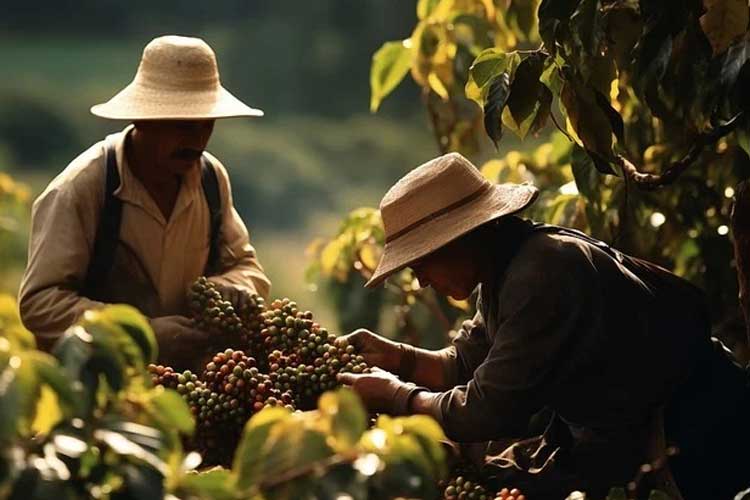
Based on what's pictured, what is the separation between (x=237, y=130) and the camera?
16125 mm

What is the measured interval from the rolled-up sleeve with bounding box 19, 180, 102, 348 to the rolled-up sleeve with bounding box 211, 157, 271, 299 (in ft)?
1.61

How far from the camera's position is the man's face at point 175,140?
212 inches

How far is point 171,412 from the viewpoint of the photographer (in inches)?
123

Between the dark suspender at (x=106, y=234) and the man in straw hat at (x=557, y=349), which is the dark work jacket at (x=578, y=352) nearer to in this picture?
the man in straw hat at (x=557, y=349)

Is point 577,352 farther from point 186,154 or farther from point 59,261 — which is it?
point 59,261

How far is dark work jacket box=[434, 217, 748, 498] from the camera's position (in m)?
4.40

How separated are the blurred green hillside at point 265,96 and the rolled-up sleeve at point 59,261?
8717 mm

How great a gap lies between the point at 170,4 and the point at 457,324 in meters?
9.86

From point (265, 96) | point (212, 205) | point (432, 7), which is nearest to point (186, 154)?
point (212, 205)

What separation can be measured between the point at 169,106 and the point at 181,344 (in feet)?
2.41

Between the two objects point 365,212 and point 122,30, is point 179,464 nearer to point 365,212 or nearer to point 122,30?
point 365,212

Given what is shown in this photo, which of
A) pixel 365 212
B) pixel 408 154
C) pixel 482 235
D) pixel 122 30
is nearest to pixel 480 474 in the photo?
pixel 482 235

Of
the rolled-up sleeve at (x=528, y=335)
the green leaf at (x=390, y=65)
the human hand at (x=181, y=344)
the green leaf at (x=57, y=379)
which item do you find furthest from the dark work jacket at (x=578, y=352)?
the green leaf at (x=390, y=65)

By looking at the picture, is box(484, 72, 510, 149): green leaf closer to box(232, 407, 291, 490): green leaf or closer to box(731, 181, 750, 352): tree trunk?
box(731, 181, 750, 352): tree trunk
